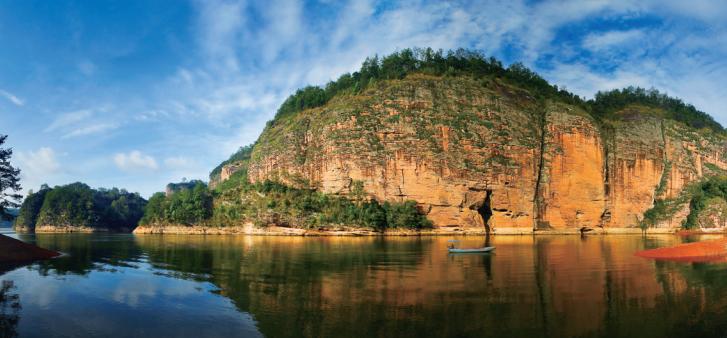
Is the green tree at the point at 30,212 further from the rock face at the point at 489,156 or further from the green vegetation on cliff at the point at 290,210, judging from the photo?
the rock face at the point at 489,156

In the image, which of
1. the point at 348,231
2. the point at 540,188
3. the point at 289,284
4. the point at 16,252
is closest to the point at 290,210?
the point at 348,231

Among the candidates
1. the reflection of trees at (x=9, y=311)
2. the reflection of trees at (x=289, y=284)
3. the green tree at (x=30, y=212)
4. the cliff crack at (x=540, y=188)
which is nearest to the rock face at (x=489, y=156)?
the cliff crack at (x=540, y=188)

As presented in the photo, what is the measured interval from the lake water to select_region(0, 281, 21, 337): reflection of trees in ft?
0.12

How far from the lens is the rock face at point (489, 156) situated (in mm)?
85188

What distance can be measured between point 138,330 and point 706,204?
10407 cm

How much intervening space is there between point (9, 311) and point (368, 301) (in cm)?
1248

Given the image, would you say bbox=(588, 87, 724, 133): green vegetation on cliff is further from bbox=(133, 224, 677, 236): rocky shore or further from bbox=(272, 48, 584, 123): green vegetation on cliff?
bbox=(133, 224, 677, 236): rocky shore

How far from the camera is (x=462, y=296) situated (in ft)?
59.5

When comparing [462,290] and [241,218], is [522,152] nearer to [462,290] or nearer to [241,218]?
[241,218]

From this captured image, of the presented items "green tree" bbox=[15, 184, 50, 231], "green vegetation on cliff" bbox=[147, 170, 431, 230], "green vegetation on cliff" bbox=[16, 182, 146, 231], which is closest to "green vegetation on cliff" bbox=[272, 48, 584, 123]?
"green vegetation on cliff" bbox=[147, 170, 431, 230]

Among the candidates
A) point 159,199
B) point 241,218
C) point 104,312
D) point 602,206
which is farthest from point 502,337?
point 159,199

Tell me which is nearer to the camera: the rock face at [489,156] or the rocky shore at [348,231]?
the rocky shore at [348,231]

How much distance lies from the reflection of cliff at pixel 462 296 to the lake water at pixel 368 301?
0.05 meters

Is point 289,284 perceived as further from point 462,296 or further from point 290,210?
point 290,210
